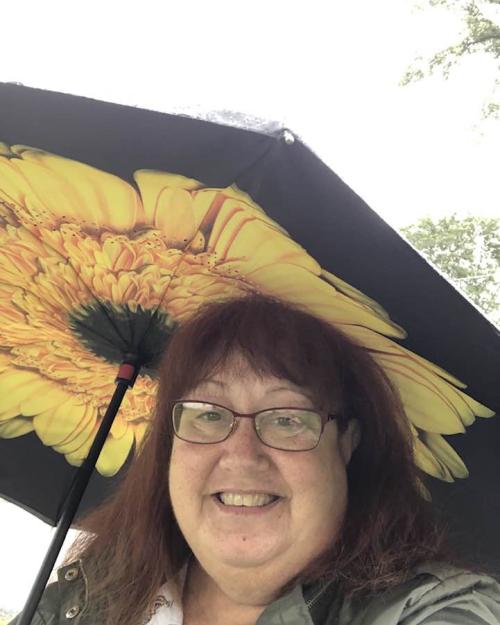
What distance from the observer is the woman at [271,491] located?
4.58 ft

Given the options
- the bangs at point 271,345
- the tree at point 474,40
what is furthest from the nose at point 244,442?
the tree at point 474,40

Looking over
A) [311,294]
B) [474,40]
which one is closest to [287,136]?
[311,294]

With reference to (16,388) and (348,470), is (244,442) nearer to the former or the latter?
(348,470)

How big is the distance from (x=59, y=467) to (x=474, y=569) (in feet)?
4.07

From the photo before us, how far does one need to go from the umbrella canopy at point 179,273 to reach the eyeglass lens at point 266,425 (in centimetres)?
21

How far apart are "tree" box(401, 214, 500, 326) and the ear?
1301cm

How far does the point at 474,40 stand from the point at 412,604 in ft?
35.2

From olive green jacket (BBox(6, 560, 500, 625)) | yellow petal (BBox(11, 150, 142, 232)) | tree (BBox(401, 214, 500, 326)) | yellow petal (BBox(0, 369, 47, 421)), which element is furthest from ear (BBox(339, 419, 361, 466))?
tree (BBox(401, 214, 500, 326))

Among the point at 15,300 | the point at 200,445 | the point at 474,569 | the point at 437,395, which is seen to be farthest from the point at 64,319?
the point at 474,569

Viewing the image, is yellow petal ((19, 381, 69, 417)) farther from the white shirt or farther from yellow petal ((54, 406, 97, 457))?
the white shirt

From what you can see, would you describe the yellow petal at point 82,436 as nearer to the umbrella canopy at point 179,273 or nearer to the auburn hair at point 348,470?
the umbrella canopy at point 179,273

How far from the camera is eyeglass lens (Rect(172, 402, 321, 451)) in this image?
149 cm

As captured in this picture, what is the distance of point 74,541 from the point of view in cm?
192

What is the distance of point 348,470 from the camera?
1.63m
